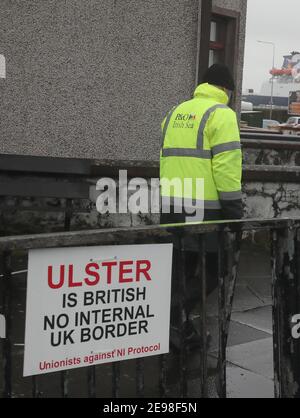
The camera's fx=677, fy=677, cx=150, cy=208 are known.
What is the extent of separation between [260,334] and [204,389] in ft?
6.36

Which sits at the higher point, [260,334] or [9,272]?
[9,272]

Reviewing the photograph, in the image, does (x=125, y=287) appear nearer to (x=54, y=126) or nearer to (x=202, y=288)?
(x=202, y=288)

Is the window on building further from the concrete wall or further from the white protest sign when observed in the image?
the white protest sign

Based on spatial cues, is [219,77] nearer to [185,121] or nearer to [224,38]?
[185,121]

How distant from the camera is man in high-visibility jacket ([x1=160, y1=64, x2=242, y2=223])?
440 cm

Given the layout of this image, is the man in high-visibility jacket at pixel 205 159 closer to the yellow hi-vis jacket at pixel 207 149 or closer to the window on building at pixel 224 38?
the yellow hi-vis jacket at pixel 207 149

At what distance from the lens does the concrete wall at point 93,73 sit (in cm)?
770

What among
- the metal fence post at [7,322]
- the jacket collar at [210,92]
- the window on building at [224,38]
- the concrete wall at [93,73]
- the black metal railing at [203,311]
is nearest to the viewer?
the metal fence post at [7,322]

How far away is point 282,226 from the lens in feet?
11.6

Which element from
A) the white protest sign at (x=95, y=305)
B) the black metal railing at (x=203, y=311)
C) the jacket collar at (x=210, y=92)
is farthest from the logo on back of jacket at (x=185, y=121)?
the white protest sign at (x=95, y=305)

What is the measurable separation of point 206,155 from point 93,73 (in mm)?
4068

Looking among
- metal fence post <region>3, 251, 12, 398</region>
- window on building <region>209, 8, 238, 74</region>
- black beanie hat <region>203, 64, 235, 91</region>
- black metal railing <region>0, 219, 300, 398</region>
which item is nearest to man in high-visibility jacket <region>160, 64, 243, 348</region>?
black beanie hat <region>203, 64, 235, 91</region>

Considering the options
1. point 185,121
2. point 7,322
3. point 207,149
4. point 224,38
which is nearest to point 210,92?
point 185,121
